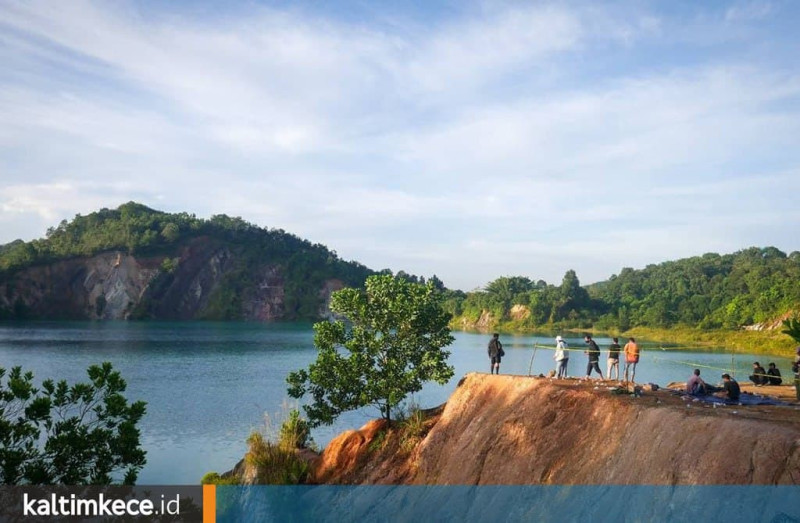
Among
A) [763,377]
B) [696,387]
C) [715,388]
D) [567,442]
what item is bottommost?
[567,442]

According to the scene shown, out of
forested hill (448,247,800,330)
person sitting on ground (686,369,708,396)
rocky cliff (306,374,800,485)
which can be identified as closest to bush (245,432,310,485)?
rocky cliff (306,374,800,485)

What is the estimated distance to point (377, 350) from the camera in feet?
77.4

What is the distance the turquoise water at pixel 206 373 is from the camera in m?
28.5

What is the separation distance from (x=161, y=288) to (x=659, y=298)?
11264 centimetres

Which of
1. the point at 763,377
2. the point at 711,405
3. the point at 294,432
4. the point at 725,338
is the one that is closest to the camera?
the point at 711,405

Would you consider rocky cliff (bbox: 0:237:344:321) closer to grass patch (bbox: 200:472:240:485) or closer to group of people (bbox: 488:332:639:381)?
grass patch (bbox: 200:472:240:485)

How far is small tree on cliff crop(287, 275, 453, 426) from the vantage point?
2312 cm

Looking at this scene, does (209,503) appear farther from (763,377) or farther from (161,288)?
(161,288)

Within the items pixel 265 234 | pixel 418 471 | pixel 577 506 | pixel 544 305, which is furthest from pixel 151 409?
pixel 265 234

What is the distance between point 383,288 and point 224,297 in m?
149

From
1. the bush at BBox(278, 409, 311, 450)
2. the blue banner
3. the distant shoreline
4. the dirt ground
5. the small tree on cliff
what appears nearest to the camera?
the blue banner

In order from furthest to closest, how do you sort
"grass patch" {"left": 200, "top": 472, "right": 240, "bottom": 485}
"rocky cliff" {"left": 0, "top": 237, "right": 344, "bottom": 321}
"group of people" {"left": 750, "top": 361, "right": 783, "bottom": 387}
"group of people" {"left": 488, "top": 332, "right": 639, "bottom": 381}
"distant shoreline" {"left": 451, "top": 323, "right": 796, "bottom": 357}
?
"rocky cliff" {"left": 0, "top": 237, "right": 344, "bottom": 321} < "distant shoreline" {"left": 451, "top": 323, "right": 796, "bottom": 357} < "group of people" {"left": 750, "top": 361, "right": 783, "bottom": 387} < "grass patch" {"left": 200, "top": 472, "right": 240, "bottom": 485} < "group of people" {"left": 488, "top": 332, "right": 639, "bottom": 381}

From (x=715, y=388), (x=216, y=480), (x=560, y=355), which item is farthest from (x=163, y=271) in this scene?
(x=715, y=388)

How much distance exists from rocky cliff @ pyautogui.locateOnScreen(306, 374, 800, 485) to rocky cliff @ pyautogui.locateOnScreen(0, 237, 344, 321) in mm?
139452
